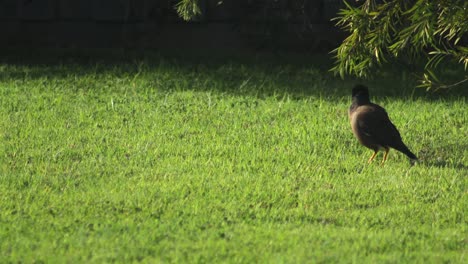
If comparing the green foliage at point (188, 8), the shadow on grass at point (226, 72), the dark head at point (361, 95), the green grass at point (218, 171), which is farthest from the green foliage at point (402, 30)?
the shadow on grass at point (226, 72)

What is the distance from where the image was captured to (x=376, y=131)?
24.3ft

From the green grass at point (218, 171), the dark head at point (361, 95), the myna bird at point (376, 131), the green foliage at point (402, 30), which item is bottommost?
the green grass at point (218, 171)

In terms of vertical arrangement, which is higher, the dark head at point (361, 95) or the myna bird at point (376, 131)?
the dark head at point (361, 95)

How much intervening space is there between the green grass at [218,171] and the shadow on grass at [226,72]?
45 millimetres

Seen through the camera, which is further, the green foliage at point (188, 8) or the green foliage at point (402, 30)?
the green foliage at point (188, 8)

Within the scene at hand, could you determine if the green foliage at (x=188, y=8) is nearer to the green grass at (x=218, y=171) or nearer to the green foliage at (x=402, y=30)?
the green grass at (x=218, y=171)

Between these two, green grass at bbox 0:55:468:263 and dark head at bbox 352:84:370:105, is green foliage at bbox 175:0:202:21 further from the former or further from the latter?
dark head at bbox 352:84:370:105

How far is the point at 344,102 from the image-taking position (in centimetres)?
977

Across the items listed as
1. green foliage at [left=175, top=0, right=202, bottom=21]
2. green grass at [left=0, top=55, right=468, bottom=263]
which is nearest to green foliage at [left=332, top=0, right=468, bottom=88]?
green grass at [left=0, top=55, right=468, bottom=263]

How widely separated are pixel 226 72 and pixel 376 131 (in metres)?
4.14

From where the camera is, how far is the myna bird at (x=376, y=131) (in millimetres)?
7352

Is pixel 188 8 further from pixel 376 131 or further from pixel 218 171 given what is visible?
pixel 376 131

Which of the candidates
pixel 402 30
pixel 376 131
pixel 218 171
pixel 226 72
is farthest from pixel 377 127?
pixel 226 72

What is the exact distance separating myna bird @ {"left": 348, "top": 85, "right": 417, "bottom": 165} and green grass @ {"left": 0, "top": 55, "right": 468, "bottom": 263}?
17 centimetres
